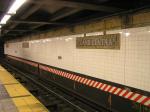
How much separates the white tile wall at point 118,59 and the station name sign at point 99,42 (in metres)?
0.13

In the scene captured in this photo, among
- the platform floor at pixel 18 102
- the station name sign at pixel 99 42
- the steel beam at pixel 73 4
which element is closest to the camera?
the platform floor at pixel 18 102

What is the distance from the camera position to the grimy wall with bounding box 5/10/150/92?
578cm

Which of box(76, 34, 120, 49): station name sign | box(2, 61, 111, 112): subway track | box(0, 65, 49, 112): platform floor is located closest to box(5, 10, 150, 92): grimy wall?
box(76, 34, 120, 49): station name sign

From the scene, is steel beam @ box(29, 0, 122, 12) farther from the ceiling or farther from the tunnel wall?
the tunnel wall

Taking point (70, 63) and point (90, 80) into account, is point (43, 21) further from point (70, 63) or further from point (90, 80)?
point (90, 80)

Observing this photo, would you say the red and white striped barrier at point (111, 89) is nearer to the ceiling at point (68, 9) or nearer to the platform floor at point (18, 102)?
the ceiling at point (68, 9)

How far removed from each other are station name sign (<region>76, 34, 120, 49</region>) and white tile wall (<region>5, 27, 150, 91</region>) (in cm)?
13

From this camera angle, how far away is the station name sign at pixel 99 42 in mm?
6922

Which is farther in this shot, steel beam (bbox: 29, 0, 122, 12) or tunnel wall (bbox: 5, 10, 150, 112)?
tunnel wall (bbox: 5, 10, 150, 112)

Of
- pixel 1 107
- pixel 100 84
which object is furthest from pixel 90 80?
pixel 1 107

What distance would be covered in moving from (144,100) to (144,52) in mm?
1209

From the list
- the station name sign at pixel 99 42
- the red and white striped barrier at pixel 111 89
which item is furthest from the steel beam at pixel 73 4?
the red and white striped barrier at pixel 111 89

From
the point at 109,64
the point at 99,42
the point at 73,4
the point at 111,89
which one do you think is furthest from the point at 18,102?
the point at 99,42

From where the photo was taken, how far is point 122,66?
6.67 m
